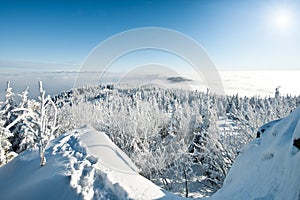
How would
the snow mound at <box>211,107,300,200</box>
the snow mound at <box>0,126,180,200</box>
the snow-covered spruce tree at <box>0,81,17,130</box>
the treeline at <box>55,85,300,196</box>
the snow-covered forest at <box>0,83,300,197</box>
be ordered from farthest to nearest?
1. the snow-covered spruce tree at <box>0,81,17,130</box>
2. the treeline at <box>55,85,300,196</box>
3. the snow-covered forest at <box>0,83,300,197</box>
4. the snow mound at <box>0,126,180,200</box>
5. the snow mound at <box>211,107,300,200</box>

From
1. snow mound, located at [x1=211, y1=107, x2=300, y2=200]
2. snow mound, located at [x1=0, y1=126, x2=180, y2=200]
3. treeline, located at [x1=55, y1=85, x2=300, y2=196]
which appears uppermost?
snow mound, located at [x1=211, y1=107, x2=300, y2=200]

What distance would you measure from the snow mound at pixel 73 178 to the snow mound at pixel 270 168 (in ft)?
7.94

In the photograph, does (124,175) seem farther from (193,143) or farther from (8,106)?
(8,106)

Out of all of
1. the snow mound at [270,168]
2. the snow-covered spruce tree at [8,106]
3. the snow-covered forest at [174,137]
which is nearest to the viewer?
the snow mound at [270,168]

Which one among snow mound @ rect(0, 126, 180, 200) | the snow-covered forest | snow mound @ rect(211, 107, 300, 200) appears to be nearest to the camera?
snow mound @ rect(211, 107, 300, 200)

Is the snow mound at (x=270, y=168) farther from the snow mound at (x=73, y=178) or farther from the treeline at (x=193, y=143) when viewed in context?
the treeline at (x=193, y=143)

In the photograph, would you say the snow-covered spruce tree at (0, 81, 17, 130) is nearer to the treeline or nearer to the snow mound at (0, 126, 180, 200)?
the treeline

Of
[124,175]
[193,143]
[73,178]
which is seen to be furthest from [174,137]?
[73,178]

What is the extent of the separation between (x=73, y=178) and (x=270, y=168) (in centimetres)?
515

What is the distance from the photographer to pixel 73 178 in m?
6.40

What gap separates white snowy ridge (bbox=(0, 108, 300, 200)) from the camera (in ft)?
16.3

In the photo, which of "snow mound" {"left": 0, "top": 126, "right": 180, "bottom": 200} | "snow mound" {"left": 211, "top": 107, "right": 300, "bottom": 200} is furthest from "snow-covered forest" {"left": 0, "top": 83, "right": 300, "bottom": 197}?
"snow mound" {"left": 211, "top": 107, "right": 300, "bottom": 200}

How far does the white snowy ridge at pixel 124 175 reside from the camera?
16.3ft

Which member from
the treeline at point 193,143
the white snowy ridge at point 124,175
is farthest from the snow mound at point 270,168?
the treeline at point 193,143
